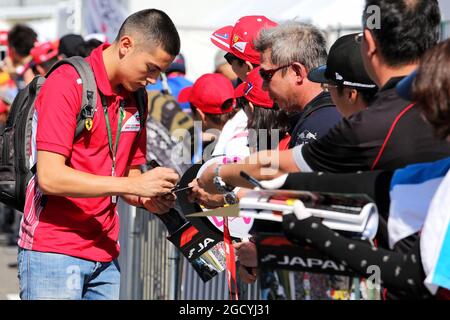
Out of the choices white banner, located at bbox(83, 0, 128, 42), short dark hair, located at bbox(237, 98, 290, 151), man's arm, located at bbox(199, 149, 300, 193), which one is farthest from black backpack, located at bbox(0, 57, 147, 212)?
white banner, located at bbox(83, 0, 128, 42)

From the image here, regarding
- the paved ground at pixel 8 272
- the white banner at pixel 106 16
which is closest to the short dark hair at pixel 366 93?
the paved ground at pixel 8 272

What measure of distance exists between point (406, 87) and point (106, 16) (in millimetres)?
10355

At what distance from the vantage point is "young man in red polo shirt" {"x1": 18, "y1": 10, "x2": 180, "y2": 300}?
4.44 metres

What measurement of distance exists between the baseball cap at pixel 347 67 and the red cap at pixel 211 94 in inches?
108

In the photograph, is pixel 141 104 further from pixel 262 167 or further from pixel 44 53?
pixel 44 53

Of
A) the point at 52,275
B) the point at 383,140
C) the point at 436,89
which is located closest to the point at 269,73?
the point at 52,275

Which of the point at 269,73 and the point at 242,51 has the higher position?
the point at 242,51

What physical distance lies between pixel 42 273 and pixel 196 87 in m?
2.86

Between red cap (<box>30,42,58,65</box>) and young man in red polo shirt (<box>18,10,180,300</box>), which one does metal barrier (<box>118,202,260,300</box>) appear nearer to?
young man in red polo shirt (<box>18,10,180,300</box>)

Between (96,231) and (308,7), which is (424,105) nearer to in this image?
(96,231)

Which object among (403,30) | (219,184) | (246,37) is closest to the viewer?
(403,30)

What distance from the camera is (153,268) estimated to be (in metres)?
7.67
